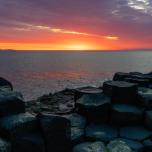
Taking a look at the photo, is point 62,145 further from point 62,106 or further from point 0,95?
point 62,106

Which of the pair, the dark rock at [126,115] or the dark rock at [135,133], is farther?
the dark rock at [126,115]

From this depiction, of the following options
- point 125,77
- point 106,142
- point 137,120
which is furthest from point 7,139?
point 125,77

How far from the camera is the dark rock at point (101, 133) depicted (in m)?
6.63

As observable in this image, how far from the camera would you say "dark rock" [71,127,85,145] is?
6.36 m

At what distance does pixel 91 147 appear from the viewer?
237 inches

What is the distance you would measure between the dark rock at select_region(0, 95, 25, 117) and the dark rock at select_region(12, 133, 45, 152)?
73cm

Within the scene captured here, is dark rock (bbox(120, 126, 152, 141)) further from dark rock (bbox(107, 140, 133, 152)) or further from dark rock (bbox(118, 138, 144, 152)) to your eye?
dark rock (bbox(107, 140, 133, 152))

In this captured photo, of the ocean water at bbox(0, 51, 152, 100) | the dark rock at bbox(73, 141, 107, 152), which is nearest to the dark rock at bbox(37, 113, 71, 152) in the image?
the dark rock at bbox(73, 141, 107, 152)

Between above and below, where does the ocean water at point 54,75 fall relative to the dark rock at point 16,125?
below

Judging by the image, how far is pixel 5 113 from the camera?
17.7ft

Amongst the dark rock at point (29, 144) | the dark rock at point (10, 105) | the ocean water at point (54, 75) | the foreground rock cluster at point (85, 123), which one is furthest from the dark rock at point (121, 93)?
the ocean water at point (54, 75)

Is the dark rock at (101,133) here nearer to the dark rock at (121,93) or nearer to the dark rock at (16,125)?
the dark rock at (121,93)

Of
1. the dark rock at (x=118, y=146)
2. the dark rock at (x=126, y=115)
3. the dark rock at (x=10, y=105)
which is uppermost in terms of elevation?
the dark rock at (x=10, y=105)

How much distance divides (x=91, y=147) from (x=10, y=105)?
1975 mm
